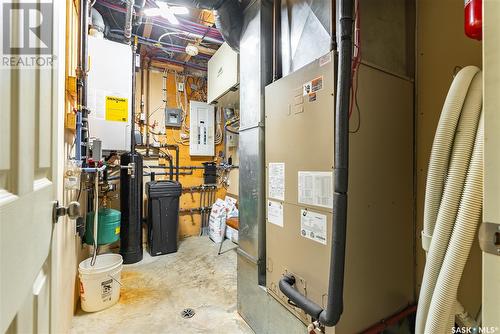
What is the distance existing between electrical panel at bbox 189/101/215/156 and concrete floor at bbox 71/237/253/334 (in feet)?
5.67

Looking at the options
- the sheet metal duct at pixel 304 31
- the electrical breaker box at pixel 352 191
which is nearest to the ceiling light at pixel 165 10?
the sheet metal duct at pixel 304 31

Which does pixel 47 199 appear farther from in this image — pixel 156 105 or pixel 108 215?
pixel 156 105

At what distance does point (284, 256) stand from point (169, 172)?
9.60 ft

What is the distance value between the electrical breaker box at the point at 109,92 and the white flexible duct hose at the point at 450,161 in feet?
9.15

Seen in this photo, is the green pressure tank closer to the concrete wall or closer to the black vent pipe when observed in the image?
the black vent pipe

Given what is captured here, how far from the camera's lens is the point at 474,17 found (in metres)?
0.79

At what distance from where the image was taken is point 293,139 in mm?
1435

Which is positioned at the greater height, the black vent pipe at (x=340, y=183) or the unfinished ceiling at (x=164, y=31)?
the unfinished ceiling at (x=164, y=31)

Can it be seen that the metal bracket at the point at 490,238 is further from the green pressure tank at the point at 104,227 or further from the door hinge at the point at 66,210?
the green pressure tank at the point at 104,227

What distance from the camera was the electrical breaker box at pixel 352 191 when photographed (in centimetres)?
124

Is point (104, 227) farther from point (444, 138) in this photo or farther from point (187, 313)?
point (444, 138)

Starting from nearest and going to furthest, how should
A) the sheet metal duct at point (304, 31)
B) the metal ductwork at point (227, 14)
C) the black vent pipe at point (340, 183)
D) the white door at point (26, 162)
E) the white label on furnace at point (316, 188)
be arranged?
the white door at point (26, 162) < the black vent pipe at point (340, 183) < the white label on furnace at point (316, 188) < the sheet metal duct at point (304, 31) < the metal ductwork at point (227, 14)

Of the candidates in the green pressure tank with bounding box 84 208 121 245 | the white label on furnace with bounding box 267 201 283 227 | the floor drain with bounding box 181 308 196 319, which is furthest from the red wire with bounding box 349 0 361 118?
the green pressure tank with bounding box 84 208 121 245

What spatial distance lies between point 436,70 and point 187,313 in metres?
2.54
